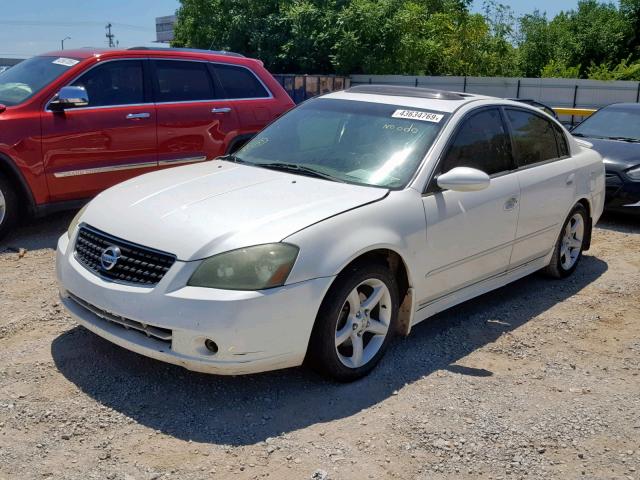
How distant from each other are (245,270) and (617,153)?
661 centimetres

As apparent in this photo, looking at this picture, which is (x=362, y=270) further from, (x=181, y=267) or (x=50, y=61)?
(x=50, y=61)

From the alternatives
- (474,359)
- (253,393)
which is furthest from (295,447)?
(474,359)

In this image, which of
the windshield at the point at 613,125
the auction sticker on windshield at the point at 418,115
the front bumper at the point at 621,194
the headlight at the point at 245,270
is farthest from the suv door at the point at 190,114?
the windshield at the point at 613,125

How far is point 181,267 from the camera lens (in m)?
3.49

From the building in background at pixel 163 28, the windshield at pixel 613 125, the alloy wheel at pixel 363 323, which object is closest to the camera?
the alloy wheel at pixel 363 323

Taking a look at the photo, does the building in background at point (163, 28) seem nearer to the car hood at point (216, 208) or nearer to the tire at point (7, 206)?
the tire at point (7, 206)

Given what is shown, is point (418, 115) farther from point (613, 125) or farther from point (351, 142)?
point (613, 125)

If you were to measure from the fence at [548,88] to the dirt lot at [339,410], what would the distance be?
11.8 meters

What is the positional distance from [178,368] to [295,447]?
1.02 meters

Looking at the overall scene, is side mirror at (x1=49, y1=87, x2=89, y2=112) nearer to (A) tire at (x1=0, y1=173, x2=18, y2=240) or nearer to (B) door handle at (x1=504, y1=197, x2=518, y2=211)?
(A) tire at (x1=0, y1=173, x2=18, y2=240)

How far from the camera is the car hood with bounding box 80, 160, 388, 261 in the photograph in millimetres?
3584

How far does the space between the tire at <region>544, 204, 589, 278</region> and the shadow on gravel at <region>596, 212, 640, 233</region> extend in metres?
2.18

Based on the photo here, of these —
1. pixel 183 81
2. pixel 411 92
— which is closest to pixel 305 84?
pixel 183 81

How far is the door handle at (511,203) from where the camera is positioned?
4.89m
